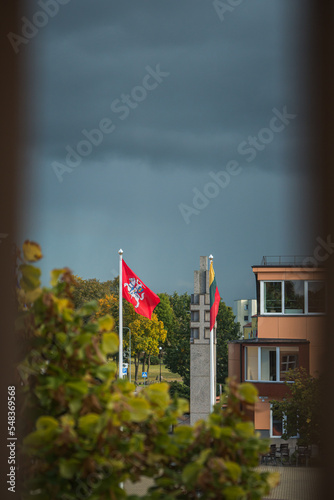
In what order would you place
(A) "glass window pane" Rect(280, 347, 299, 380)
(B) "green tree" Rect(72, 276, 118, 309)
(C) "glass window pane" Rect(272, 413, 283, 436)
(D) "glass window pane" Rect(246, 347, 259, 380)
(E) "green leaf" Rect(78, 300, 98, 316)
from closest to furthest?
1. (E) "green leaf" Rect(78, 300, 98, 316)
2. (A) "glass window pane" Rect(280, 347, 299, 380)
3. (C) "glass window pane" Rect(272, 413, 283, 436)
4. (D) "glass window pane" Rect(246, 347, 259, 380)
5. (B) "green tree" Rect(72, 276, 118, 309)

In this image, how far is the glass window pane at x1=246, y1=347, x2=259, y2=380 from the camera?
21.4m

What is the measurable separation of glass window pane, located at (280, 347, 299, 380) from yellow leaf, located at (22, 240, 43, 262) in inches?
766

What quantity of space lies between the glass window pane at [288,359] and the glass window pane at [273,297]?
5.55 ft

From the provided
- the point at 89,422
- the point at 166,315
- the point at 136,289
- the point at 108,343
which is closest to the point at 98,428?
the point at 89,422

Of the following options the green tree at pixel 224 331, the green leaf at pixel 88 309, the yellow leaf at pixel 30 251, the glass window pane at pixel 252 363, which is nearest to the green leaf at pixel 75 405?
the green leaf at pixel 88 309

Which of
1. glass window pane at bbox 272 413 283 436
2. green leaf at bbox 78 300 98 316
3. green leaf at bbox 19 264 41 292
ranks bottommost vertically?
glass window pane at bbox 272 413 283 436

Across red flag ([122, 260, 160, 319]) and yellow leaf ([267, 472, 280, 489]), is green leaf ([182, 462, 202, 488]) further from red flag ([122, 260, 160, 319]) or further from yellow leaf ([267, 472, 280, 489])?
red flag ([122, 260, 160, 319])

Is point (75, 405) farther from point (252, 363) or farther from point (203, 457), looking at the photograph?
point (252, 363)

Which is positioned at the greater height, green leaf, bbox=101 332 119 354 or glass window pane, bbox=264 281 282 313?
glass window pane, bbox=264 281 282 313

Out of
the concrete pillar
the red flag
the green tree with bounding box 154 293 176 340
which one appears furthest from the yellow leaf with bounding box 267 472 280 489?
the green tree with bounding box 154 293 176 340

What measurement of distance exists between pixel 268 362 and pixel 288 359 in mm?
804

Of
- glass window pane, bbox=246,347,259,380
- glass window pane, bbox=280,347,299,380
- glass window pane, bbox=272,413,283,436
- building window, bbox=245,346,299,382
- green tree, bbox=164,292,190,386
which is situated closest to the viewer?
glass window pane, bbox=280,347,299,380

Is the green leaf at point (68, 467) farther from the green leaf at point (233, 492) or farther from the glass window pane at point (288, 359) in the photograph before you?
the glass window pane at point (288, 359)

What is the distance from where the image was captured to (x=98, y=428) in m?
1.52
